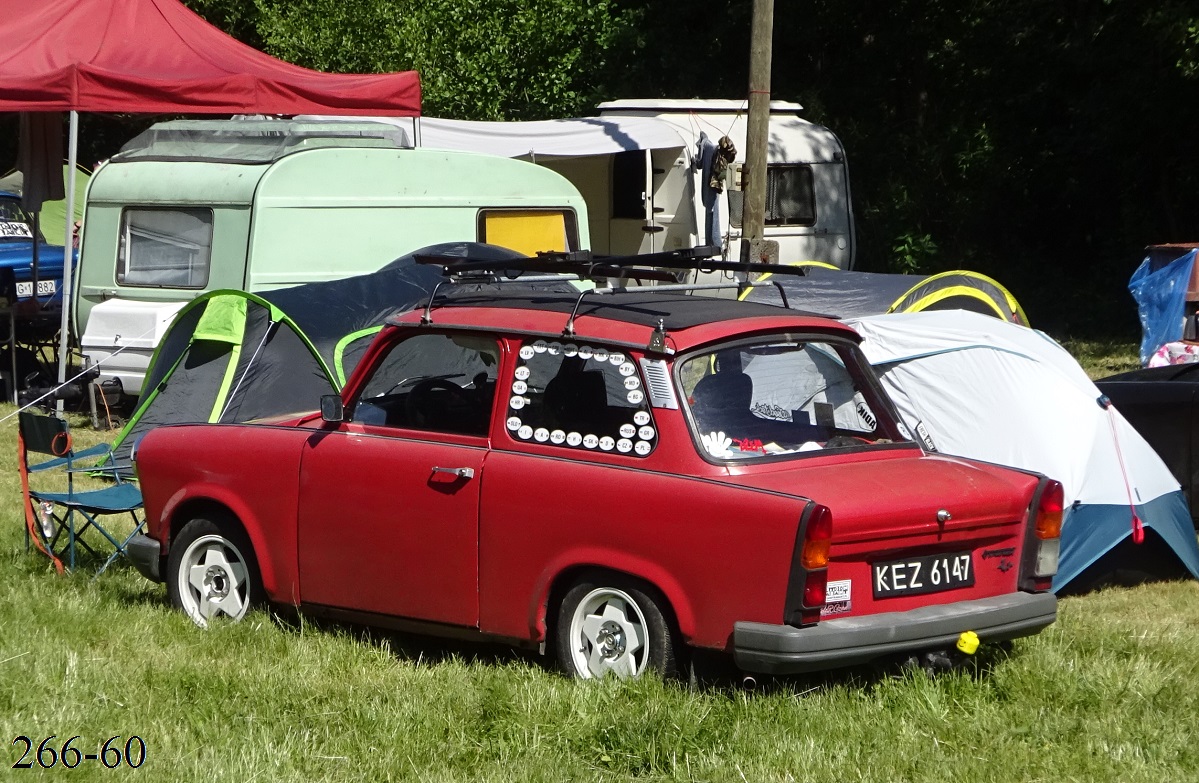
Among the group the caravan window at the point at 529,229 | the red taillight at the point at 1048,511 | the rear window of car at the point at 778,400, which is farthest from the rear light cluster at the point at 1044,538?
the caravan window at the point at 529,229

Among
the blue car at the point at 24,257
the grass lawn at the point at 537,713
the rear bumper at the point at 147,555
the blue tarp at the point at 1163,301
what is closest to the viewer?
the grass lawn at the point at 537,713

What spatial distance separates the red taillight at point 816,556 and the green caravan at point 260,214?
794 cm

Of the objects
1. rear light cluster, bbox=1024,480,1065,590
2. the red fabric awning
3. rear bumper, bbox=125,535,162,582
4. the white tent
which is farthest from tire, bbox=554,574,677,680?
the red fabric awning

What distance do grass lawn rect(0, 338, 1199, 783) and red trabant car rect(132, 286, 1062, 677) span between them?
0.73 feet

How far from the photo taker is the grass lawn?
473 cm

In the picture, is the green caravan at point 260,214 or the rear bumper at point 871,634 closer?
the rear bumper at point 871,634

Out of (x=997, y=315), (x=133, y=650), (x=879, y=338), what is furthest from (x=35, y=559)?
(x=997, y=315)

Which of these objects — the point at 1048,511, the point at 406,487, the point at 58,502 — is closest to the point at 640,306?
the point at 406,487

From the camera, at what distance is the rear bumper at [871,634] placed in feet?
16.0

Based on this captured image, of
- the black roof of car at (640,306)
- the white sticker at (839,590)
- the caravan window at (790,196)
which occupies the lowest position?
the white sticker at (839,590)

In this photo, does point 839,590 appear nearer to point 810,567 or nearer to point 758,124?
point 810,567

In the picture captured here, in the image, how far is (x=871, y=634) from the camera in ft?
16.3

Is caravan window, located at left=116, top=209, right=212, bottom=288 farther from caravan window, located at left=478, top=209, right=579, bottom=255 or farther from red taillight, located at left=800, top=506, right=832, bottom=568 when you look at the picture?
red taillight, located at left=800, top=506, right=832, bottom=568

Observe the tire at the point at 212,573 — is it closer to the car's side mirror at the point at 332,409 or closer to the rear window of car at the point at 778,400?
the car's side mirror at the point at 332,409
